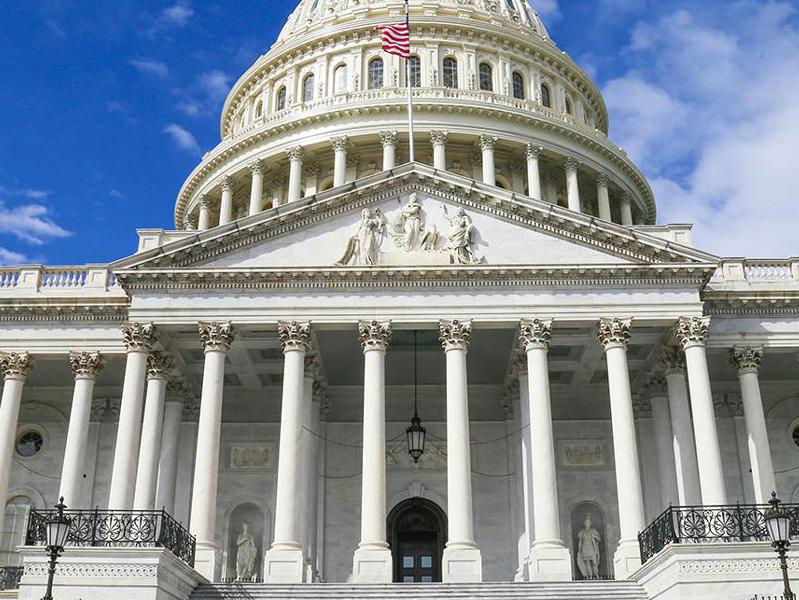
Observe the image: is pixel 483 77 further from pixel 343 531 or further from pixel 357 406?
pixel 343 531

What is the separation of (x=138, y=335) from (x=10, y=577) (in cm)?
862

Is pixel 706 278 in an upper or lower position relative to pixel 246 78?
lower

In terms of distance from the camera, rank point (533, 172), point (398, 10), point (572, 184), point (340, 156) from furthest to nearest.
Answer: point (398, 10), point (572, 184), point (340, 156), point (533, 172)

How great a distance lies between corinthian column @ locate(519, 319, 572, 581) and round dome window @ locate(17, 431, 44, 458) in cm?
2055

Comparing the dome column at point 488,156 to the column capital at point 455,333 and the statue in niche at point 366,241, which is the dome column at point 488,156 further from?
the column capital at point 455,333

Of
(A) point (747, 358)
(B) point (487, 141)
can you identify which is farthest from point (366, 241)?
(B) point (487, 141)

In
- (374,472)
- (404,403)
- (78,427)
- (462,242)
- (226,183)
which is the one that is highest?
(226,183)

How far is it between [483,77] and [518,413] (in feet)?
90.4

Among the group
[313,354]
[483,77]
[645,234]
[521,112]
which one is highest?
[483,77]

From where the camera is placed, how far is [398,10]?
59844 millimetres

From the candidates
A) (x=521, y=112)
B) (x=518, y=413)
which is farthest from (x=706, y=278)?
(x=521, y=112)

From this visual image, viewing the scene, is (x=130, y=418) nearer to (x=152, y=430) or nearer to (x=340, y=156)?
(x=152, y=430)

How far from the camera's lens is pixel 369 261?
107 feet

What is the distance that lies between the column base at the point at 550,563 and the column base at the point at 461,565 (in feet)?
5.49
